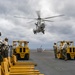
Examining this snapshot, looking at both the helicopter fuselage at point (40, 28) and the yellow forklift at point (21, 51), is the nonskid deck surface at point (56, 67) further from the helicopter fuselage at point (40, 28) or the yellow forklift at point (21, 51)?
the helicopter fuselage at point (40, 28)

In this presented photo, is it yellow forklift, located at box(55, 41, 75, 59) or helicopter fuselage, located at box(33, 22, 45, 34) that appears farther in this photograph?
helicopter fuselage, located at box(33, 22, 45, 34)

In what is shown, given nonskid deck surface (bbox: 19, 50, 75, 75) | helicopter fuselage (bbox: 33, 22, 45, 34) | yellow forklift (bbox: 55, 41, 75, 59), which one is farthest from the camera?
helicopter fuselage (bbox: 33, 22, 45, 34)

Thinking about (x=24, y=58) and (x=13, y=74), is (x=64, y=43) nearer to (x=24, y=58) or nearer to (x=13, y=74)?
(x=24, y=58)

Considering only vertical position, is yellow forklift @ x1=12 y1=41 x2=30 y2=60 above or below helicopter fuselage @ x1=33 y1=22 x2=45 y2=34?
below

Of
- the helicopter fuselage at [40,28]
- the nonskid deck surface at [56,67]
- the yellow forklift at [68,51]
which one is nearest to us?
the nonskid deck surface at [56,67]

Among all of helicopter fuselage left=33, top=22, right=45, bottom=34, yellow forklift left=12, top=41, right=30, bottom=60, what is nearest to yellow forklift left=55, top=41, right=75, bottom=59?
yellow forklift left=12, top=41, right=30, bottom=60

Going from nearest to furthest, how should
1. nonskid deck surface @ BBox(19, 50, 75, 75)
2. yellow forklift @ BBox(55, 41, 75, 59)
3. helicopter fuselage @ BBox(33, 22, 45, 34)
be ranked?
1. nonskid deck surface @ BBox(19, 50, 75, 75)
2. yellow forklift @ BBox(55, 41, 75, 59)
3. helicopter fuselage @ BBox(33, 22, 45, 34)

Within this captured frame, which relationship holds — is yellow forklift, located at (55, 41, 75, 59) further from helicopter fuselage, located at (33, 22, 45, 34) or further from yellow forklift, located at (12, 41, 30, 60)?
helicopter fuselage, located at (33, 22, 45, 34)

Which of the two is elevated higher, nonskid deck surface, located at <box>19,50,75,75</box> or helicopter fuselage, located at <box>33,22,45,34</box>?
helicopter fuselage, located at <box>33,22,45,34</box>

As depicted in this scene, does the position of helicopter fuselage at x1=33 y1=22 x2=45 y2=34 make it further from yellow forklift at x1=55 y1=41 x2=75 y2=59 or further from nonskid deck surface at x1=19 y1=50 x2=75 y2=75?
nonskid deck surface at x1=19 y1=50 x2=75 y2=75

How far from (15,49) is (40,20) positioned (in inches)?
1545

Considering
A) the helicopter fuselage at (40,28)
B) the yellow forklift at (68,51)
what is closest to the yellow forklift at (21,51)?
the yellow forklift at (68,51)

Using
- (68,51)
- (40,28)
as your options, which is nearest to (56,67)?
(68,51)

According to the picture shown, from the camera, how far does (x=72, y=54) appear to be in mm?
29531
